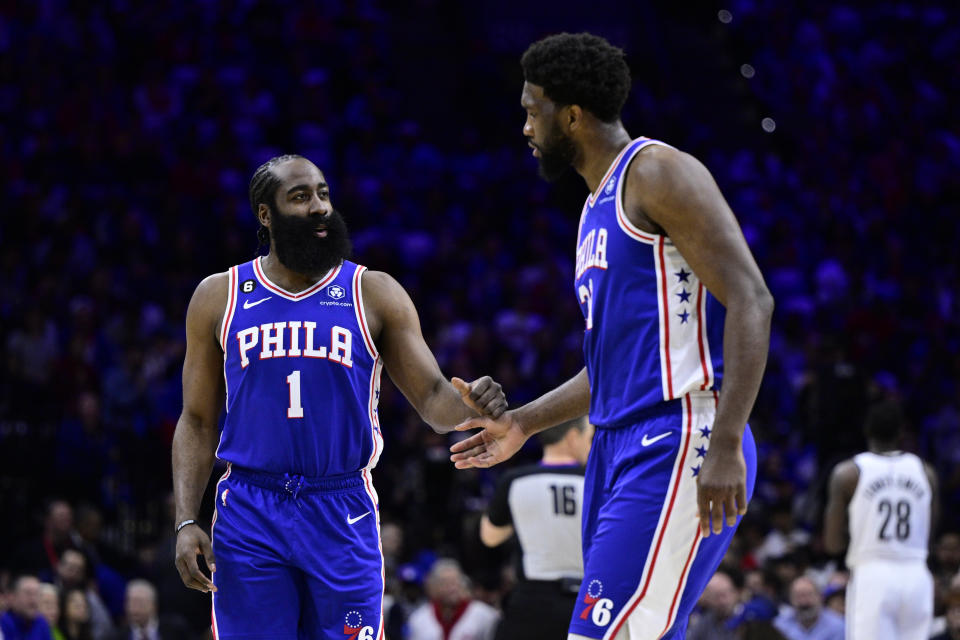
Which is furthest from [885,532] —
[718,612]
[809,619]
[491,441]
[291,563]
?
[291,563]

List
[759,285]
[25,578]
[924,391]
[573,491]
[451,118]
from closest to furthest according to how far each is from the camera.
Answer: [759,285]
[573,491]
[25,578]
[924,391]
[451,118]

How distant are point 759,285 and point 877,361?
11022 mm

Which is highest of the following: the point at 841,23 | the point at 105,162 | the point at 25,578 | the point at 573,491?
the point at 841,23

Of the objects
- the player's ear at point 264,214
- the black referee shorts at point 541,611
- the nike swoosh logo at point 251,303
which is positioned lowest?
the black referee shorts at point 541,611

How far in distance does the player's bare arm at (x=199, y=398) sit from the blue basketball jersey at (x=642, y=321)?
1576 millimetres

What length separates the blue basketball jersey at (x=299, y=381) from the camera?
4695 millimetres

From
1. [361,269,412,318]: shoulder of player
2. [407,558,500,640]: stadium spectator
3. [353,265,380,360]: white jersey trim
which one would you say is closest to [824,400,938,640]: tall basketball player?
[407,558,500,640]: stadium spectator

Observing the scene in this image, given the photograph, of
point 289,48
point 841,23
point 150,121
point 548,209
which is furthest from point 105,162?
point 841,23

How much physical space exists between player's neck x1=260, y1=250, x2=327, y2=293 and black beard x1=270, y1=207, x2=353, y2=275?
25mm

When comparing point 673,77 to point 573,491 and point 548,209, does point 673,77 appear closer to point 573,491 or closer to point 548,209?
point 548,209

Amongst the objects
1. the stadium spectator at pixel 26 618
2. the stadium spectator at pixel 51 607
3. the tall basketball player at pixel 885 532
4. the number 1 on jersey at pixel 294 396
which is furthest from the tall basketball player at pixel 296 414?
the stadium spectator at pixel 51 607

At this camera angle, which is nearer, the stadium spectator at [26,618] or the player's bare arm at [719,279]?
the player's bare arm at [719,279]

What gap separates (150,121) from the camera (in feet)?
49.1

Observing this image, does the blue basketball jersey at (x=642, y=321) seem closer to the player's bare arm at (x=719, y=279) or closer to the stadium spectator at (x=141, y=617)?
the player's bare arm at (x=719, y=279)
